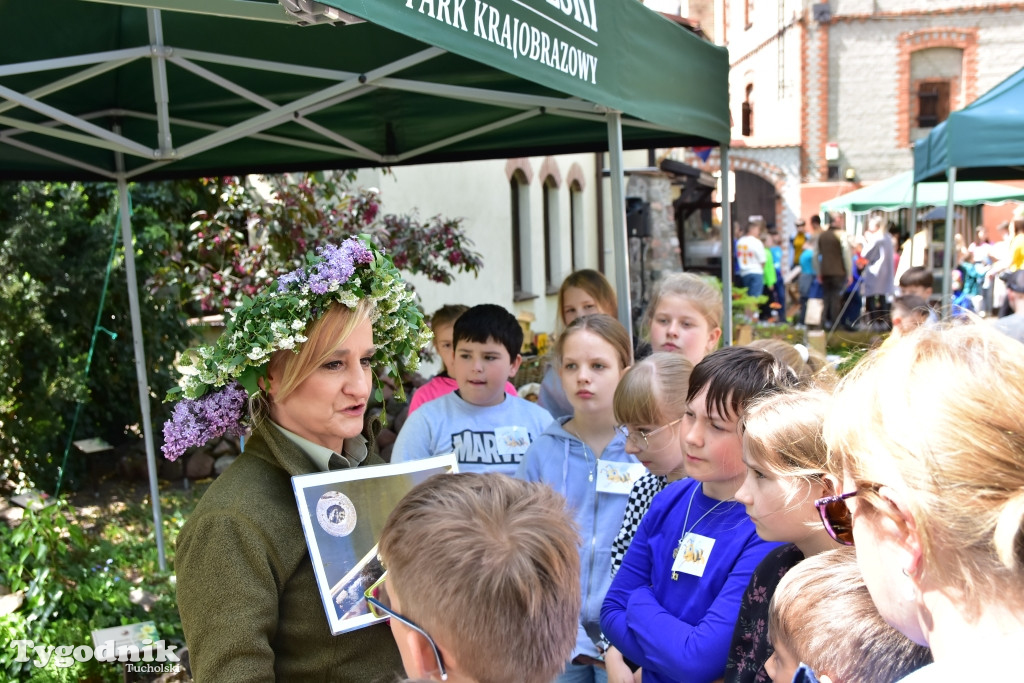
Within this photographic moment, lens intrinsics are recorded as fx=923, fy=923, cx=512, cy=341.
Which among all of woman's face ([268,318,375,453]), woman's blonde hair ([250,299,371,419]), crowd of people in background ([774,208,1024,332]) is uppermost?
woman's blonde hair ([250,299,371,419])

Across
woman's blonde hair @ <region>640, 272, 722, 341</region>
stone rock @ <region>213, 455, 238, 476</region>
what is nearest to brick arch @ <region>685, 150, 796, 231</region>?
stone rock @ <region>213, 455, 238, 476</region>

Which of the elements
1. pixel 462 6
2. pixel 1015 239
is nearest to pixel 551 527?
pixel 462 6

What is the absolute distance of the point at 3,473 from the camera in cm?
639

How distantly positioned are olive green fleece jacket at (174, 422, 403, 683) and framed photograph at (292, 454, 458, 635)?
0.05 m

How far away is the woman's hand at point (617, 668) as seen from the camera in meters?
2.36

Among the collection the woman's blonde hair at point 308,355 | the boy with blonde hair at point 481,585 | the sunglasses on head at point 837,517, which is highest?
the woman's blonde hair at point 308,355

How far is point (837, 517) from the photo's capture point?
1.28 metres

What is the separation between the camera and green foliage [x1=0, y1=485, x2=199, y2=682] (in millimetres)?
3904

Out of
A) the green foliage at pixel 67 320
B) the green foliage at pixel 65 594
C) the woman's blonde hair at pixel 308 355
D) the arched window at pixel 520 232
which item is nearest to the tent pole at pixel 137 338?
the green foliage at pixel 65 594

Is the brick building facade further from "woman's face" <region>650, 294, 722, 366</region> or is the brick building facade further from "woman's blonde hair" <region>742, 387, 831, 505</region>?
"woman's blonde hair" <region>742, 387, 831, 505</region>

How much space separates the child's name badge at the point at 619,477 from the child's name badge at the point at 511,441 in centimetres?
67

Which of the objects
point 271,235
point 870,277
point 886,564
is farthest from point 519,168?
point 886,564

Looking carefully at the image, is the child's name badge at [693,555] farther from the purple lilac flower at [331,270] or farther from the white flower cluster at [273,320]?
the purple lilac flower at [331,270]

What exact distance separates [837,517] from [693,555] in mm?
1014
